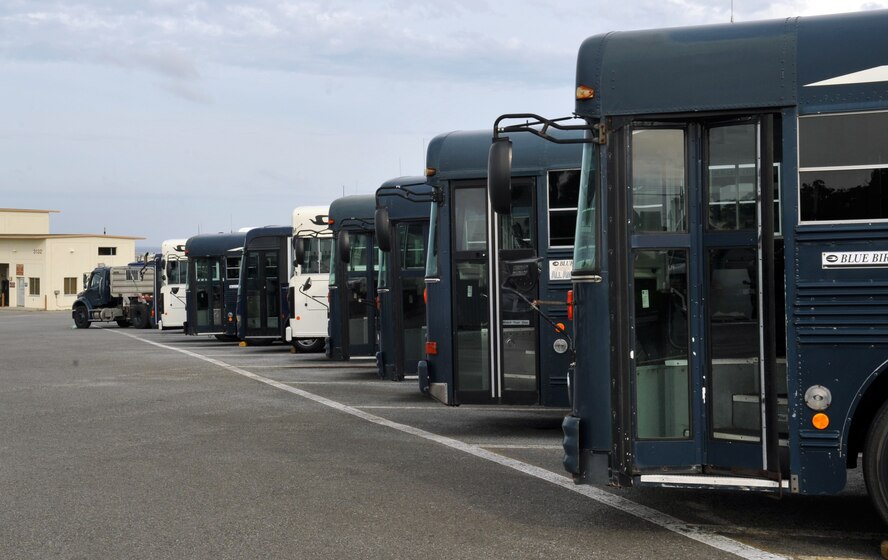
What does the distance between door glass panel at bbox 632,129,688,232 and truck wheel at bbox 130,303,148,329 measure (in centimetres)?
4040

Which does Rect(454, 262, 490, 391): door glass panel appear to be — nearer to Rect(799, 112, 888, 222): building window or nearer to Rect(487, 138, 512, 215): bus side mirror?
Rect(487, 138, 512, 215): bus side mirror

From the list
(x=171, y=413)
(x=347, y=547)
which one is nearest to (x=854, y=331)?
(x=347, y=547)

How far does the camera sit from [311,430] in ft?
42.0

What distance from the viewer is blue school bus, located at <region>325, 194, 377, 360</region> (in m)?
20.3

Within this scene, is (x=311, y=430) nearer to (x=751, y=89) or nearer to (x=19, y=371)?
(x=751, y=89)

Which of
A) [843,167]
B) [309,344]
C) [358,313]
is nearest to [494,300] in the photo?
[843,167]

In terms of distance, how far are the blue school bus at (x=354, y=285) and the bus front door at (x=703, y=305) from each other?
1310 centimetres

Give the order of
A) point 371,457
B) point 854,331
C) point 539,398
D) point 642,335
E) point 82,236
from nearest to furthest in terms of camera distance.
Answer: point 854,331
point 642,335
point 371,457
point 539,398
point 82,236

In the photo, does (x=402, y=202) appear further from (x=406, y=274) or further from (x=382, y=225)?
(x=382, y=225)

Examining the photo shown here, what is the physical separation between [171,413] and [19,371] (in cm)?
876

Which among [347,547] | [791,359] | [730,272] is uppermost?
[730,272]

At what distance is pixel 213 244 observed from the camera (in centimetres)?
3209

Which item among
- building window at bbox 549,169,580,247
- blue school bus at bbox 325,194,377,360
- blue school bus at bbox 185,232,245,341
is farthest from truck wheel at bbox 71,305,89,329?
building window at bbox 549,169,580,247

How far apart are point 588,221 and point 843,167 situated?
1635 millimetres
